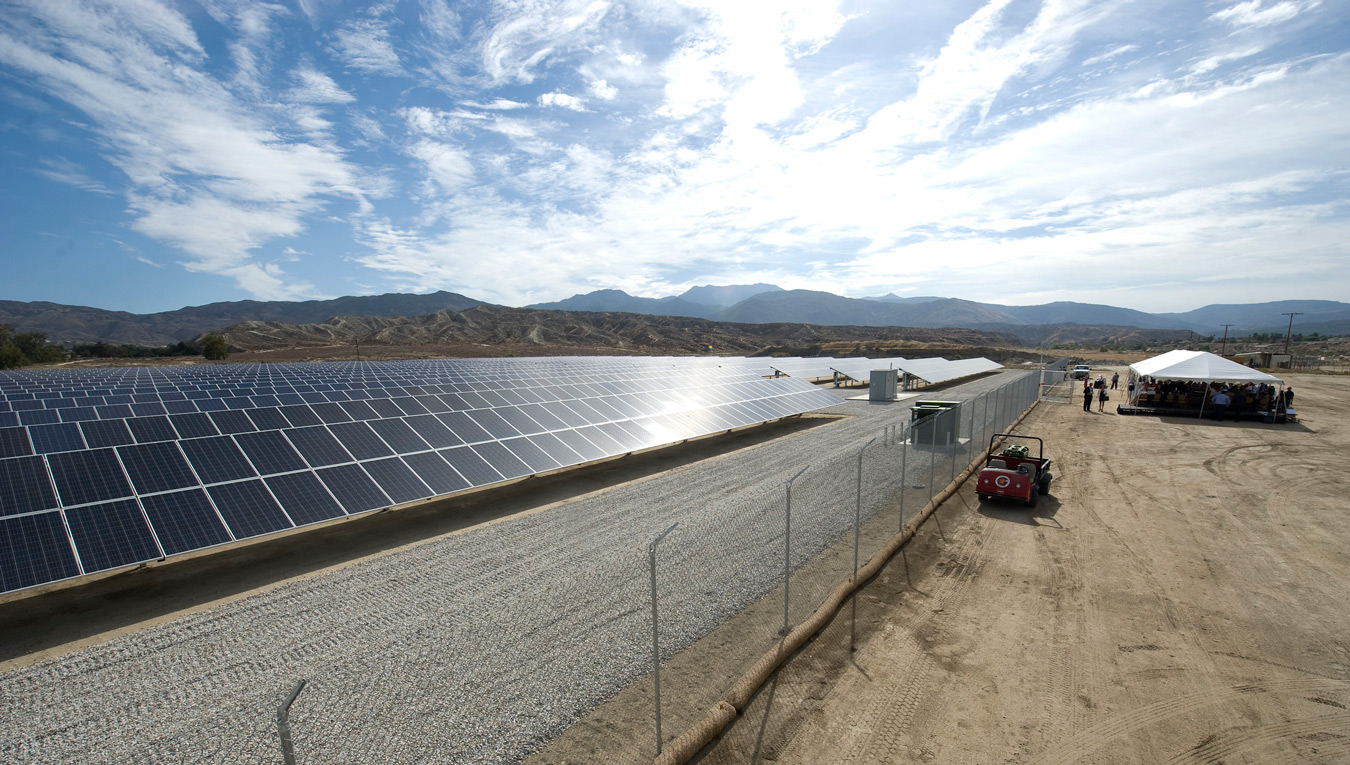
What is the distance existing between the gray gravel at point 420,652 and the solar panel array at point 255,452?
1.57 metres

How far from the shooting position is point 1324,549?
11.0 meters

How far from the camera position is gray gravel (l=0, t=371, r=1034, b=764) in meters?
5.69

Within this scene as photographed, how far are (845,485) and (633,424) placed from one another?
309 inches

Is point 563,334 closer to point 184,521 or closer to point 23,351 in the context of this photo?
point 23,351

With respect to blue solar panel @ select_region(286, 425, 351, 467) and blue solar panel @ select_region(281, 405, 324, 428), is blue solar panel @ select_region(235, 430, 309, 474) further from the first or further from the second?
blue solar panel @ select_region(281, 405, 324, 428)

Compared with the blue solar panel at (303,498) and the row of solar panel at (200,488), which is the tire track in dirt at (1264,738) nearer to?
the row of solar panel at (200,488)

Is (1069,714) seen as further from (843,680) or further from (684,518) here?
(684,518)

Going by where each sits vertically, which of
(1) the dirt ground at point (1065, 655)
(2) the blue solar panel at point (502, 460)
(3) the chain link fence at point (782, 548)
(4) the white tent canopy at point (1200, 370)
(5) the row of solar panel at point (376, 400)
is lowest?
(1) the dirt ground at point (1065, 655)

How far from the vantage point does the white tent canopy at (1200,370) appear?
82.5 ft

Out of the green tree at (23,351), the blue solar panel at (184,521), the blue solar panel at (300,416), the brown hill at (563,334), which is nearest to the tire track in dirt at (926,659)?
the blue solar panel at (184,521)

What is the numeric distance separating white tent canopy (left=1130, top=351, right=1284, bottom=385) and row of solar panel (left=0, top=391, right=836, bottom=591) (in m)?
31.2

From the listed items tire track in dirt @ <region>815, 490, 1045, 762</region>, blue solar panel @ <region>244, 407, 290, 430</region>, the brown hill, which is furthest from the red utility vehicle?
the brown hill

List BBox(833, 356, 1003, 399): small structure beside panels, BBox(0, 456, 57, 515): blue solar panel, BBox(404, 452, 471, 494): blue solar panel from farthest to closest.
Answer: BBox(833, 356, 1003, 399): small structure beside panels, BBox(404, 452, 471, 494): blue solar panel, BBox(0, 456, 57, 515): blue solar panel

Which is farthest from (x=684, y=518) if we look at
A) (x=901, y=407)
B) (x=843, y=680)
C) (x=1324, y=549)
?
(x=901, y=407)
